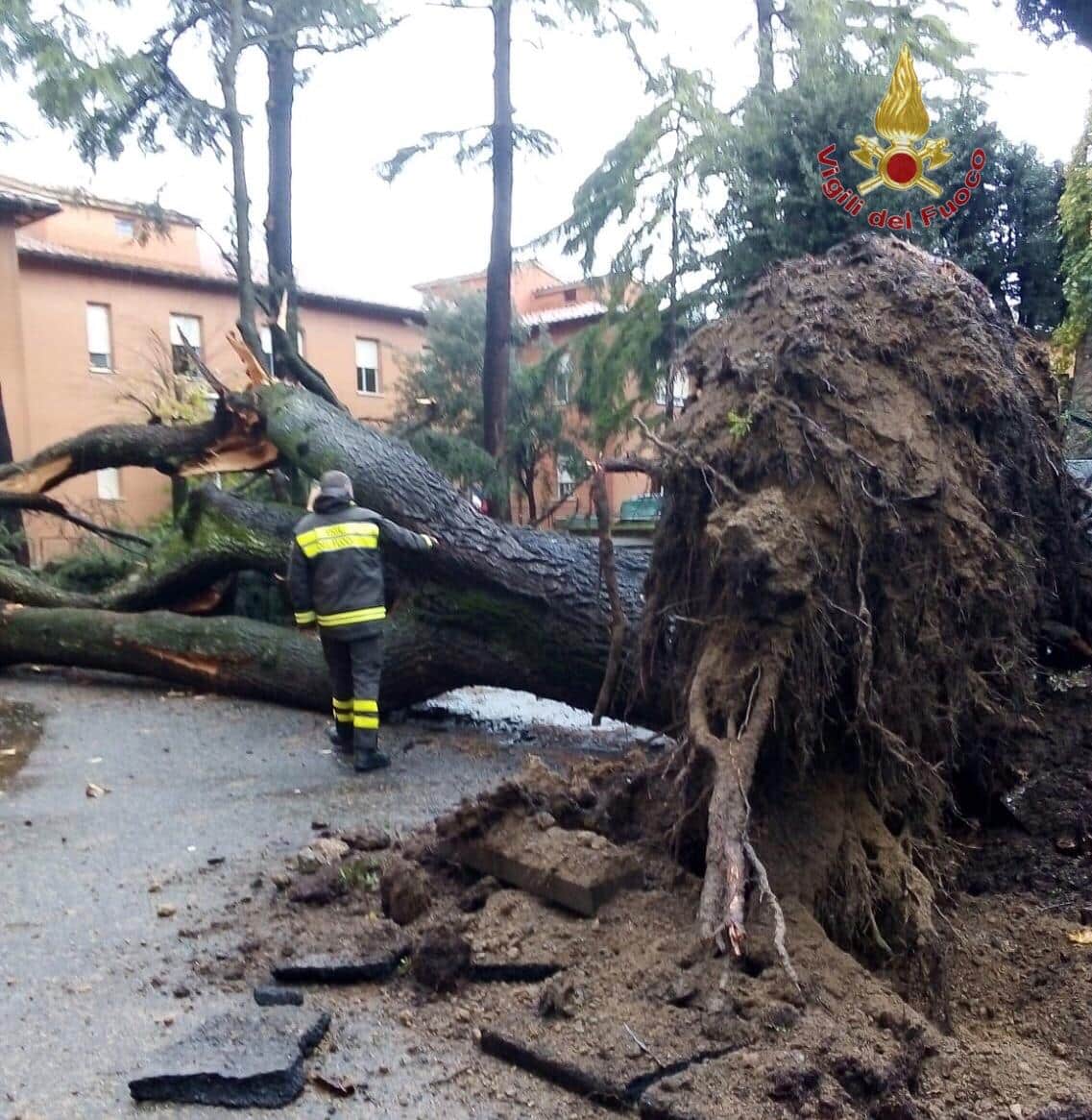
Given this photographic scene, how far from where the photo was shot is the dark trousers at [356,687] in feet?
24.6

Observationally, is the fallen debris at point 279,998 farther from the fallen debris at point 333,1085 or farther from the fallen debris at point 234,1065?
the fallen debris at point 333,1085

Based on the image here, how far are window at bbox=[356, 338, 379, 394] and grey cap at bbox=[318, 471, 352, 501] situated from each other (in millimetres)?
28280

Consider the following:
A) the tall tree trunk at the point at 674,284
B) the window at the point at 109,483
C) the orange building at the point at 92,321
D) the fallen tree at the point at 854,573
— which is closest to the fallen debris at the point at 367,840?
Result: the fallen tree at the point at 854,573

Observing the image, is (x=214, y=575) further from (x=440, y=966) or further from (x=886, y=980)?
(x=886, y=980)

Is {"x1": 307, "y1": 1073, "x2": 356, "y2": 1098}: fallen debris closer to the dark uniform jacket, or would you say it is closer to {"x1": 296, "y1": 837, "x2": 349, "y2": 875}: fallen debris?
{"x1": 296, "y1": 837, "x2": 349, "y2": 875}: fallen debris

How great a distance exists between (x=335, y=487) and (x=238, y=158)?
1141cm

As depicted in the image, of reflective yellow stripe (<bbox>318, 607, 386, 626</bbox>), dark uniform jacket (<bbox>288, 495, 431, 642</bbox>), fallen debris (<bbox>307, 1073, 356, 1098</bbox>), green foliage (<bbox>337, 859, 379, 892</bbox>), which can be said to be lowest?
green foliage (<bbox>337, 859, 379, 892</bbox>)

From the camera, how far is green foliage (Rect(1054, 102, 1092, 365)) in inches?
581

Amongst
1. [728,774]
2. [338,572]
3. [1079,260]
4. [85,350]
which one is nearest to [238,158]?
[1079,260]

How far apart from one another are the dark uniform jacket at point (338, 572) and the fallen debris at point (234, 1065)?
4.14m

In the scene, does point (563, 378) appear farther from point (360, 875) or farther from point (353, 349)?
point (360, 875)

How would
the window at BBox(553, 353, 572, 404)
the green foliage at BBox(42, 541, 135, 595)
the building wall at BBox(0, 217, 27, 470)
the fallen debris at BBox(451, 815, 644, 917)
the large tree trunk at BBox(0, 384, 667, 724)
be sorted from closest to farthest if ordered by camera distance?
the fallen debris at BBox(451, 815, 644, 917) → the large tree trunk at BBox(0, 384, 667, 724) → the green foliage at BBox(42, 541, 135, 595) → the window at BBox(553, 353, 572, 404) → the building wall at BBox(0, 217, 27, 470)

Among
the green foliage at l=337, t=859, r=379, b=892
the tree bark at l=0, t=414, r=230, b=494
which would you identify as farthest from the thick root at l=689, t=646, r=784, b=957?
the tree bark at l=0, t=414, r=230, b=494

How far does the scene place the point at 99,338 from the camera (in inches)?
1167
